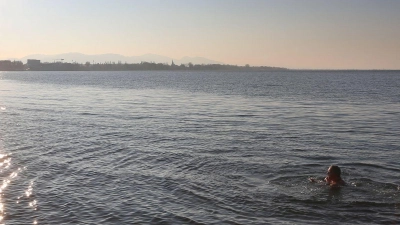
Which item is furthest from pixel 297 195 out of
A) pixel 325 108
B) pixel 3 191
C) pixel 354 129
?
pixel 325 108

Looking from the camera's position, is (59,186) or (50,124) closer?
(59,186)

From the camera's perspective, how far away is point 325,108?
52562 mm

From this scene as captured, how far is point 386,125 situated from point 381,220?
2455cm

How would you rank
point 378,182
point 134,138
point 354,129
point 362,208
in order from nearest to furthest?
point 362,208
point 378,182
point 134,138
point 354,129

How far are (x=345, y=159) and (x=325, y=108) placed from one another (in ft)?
96.4

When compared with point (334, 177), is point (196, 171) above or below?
below

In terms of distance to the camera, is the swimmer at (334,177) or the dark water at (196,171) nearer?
the dark water at (196,171)

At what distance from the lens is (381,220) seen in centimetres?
1513

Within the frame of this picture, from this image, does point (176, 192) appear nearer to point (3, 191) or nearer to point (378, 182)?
point (3, 191)

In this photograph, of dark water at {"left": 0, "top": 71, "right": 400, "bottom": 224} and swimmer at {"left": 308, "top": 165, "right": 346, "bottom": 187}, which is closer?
dark water at {"left": 0, "top": 71, "right": 400, "bottom": 224}

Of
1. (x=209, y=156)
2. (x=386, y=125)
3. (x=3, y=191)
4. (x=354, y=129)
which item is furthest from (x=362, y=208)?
(x=386, y=125)

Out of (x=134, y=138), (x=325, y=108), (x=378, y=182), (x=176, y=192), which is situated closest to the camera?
(x=176, y=192)

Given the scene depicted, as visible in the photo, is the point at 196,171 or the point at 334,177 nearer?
the point at 334,177

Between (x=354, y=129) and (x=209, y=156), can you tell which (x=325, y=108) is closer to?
(x=354, y=129)
